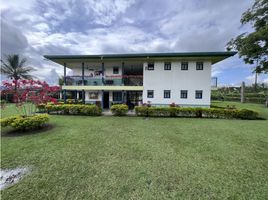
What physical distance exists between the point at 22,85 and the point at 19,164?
500 cm

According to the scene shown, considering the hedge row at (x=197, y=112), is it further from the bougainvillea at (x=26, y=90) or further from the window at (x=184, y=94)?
the bougainvillea at (x=26, y=90)

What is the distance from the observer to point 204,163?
4102mm

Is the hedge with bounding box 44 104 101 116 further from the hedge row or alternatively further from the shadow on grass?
the shadow on grass

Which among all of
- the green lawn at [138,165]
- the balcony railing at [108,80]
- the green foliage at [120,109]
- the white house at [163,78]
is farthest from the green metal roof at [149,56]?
the green lawn at [138,165]

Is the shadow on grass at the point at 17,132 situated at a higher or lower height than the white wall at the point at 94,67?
lower

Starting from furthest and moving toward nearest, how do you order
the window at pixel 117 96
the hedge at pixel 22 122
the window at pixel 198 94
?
the window at pixel 117 96 < the window at pixel 198 94 < the hedge at pixel 22 122

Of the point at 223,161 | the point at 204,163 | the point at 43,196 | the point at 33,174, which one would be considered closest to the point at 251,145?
the point at 223,161

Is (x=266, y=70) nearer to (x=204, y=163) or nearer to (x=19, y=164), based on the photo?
(x=204, y=163)

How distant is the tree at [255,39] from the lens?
9.97 m

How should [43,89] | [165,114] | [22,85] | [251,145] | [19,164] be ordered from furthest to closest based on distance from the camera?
[165,114] < [43,89] < [22,85] < [251,145] < [19,164]

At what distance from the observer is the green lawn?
292 centimetres

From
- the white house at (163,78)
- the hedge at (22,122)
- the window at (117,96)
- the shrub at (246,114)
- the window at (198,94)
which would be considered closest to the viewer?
the hedge at (22,122)

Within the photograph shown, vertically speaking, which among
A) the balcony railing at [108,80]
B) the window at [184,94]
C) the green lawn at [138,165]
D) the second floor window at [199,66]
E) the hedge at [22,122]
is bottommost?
the green lawn at [138,165]

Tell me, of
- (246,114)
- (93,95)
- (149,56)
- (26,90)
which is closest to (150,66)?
(149,56)
